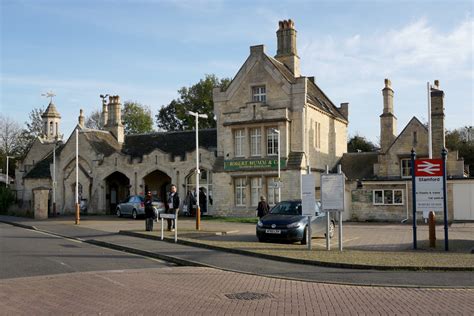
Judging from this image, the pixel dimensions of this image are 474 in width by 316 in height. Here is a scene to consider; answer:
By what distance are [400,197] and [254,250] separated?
19.9 m

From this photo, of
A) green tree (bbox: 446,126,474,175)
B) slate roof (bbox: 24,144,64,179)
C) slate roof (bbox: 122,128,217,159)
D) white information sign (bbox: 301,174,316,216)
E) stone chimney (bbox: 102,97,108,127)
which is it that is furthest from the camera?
green tree (bbox: 446,126,474,175)

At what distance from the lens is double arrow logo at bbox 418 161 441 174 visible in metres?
18.1

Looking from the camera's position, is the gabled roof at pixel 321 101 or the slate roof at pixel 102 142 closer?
the gabled roof at pixel 321 101

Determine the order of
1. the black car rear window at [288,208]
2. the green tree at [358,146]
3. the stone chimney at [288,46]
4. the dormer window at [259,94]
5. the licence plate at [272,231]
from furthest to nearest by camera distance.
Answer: the green tree at [358,146], the stone chimney at [288,46], the dormer window at [259,94], the black car rear window at [288,208], the licence plate at [272,231]

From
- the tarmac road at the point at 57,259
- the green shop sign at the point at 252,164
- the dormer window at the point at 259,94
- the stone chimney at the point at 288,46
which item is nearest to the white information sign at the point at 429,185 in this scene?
the tarmac road at the point at 57,259

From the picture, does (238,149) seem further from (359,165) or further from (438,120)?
(438,120)

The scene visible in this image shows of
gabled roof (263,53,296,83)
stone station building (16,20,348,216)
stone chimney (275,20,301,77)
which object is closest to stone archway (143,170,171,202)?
stone station building (16,20,348,216)

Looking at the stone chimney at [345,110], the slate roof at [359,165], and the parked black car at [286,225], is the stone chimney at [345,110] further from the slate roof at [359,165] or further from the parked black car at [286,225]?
the parked black car at [286,225]

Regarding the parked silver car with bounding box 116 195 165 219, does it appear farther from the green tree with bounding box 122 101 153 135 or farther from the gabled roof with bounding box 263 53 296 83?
the green tree with bounding box 122 101 153 135

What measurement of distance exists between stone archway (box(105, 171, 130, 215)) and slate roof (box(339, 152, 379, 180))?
17.7m

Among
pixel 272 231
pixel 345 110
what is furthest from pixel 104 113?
pixel 272 231

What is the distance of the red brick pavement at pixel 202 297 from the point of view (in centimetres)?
910

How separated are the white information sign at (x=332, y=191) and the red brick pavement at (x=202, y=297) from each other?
5.40 m

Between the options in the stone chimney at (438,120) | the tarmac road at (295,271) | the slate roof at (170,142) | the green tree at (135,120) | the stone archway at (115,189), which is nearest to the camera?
the tarmac road at (295,271)
